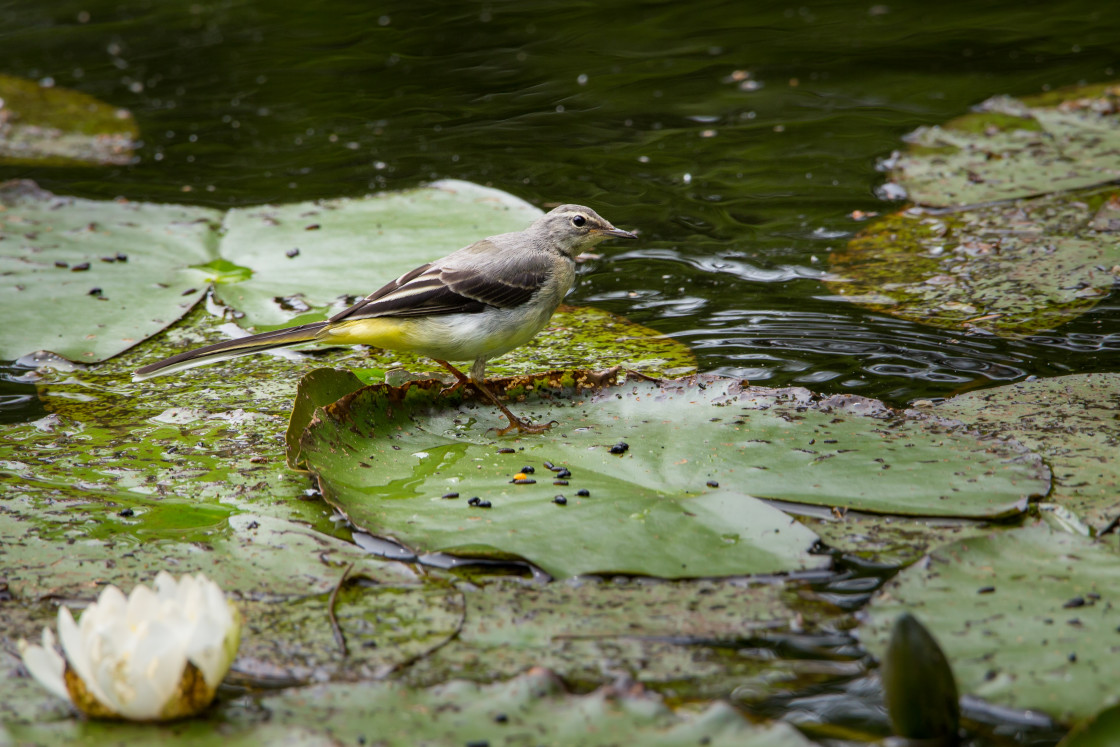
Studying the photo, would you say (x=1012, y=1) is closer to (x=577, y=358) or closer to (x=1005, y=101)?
(x=1005, y=101)

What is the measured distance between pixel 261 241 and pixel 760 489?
11.7ft

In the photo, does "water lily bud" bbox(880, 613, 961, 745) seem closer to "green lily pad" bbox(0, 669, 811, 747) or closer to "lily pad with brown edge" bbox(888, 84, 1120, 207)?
"green lily pad" bbox(0, 669, 811, 747)

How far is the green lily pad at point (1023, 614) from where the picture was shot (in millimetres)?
2391

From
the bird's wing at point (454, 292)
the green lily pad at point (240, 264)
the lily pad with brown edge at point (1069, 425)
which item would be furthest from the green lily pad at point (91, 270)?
the lily pad with brown edge at point (1069, 425)

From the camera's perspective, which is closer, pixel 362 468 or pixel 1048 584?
pixel 1048 584

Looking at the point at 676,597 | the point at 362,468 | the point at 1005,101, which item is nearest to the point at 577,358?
the point at 362,468

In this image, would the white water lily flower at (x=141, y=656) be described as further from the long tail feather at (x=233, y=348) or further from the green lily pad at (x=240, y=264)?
the green lily pad at (x=240, y=264)

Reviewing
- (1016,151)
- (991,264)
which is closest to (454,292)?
(991,264)

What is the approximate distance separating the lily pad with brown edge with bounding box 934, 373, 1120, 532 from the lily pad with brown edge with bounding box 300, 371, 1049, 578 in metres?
0.14

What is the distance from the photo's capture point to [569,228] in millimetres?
4867

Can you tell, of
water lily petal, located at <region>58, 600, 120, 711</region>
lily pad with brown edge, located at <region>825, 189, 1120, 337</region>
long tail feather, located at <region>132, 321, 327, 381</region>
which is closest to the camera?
water lily petal, located at <region>58, 600, 120, 711</region>

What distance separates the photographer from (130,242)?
5688 mm

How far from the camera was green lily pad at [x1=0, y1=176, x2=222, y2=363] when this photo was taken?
4.93 meters

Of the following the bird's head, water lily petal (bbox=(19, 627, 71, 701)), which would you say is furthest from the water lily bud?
the bird's head
